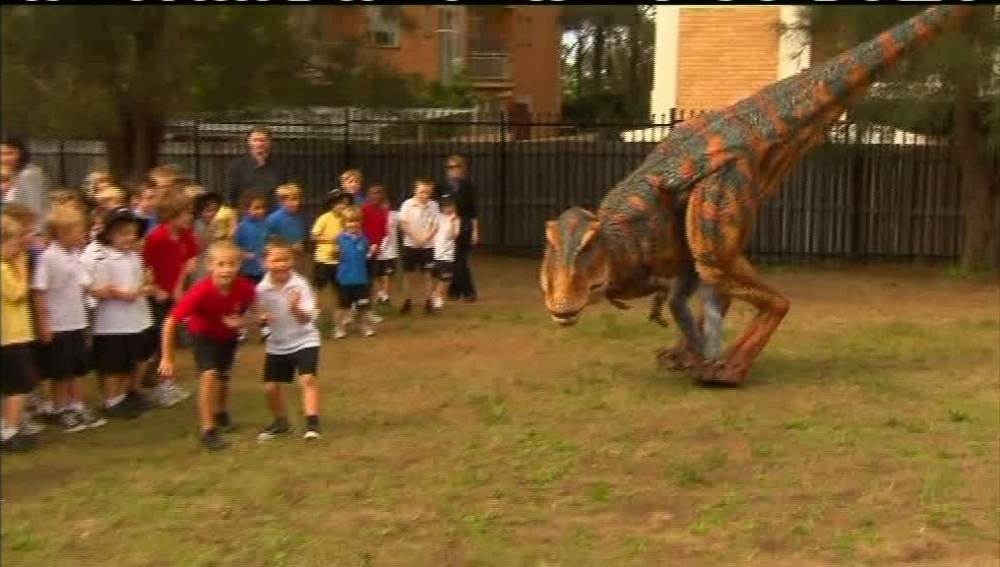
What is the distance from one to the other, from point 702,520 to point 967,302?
9.07 meters

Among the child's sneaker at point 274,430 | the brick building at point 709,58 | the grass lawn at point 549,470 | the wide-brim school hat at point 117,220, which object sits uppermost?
the brick building at point 709,58

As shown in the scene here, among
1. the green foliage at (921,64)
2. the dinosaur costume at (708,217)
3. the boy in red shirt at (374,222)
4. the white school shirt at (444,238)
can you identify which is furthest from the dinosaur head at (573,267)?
the green foliage at (921,64)

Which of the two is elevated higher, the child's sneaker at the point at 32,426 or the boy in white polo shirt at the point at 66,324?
the boy in white polo shirt at the point at 66,324

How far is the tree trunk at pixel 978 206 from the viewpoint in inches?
591

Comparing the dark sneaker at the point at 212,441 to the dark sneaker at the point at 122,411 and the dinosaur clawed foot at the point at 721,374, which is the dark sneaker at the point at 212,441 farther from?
the dinosaur clawed foot at the point at 721,374

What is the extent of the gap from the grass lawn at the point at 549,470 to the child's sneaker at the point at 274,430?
0.08m

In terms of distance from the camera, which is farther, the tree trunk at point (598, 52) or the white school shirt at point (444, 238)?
the white school shirt at point (444, 238)

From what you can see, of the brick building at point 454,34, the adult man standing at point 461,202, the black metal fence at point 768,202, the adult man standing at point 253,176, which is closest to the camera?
the brick building at point 454,34

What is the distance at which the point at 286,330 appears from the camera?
21.4 feet

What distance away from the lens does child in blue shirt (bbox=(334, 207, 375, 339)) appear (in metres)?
9.73

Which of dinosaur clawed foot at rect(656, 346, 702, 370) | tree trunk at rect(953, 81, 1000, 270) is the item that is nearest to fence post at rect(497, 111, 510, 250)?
tree trunk at rect(953, 81, 1000, 270)

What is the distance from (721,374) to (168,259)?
12.4ft

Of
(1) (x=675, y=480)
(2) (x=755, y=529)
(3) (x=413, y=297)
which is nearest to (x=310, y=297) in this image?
(1) (x=675, y=480)

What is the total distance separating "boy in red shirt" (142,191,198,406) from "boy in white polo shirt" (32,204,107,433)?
0.67 m
